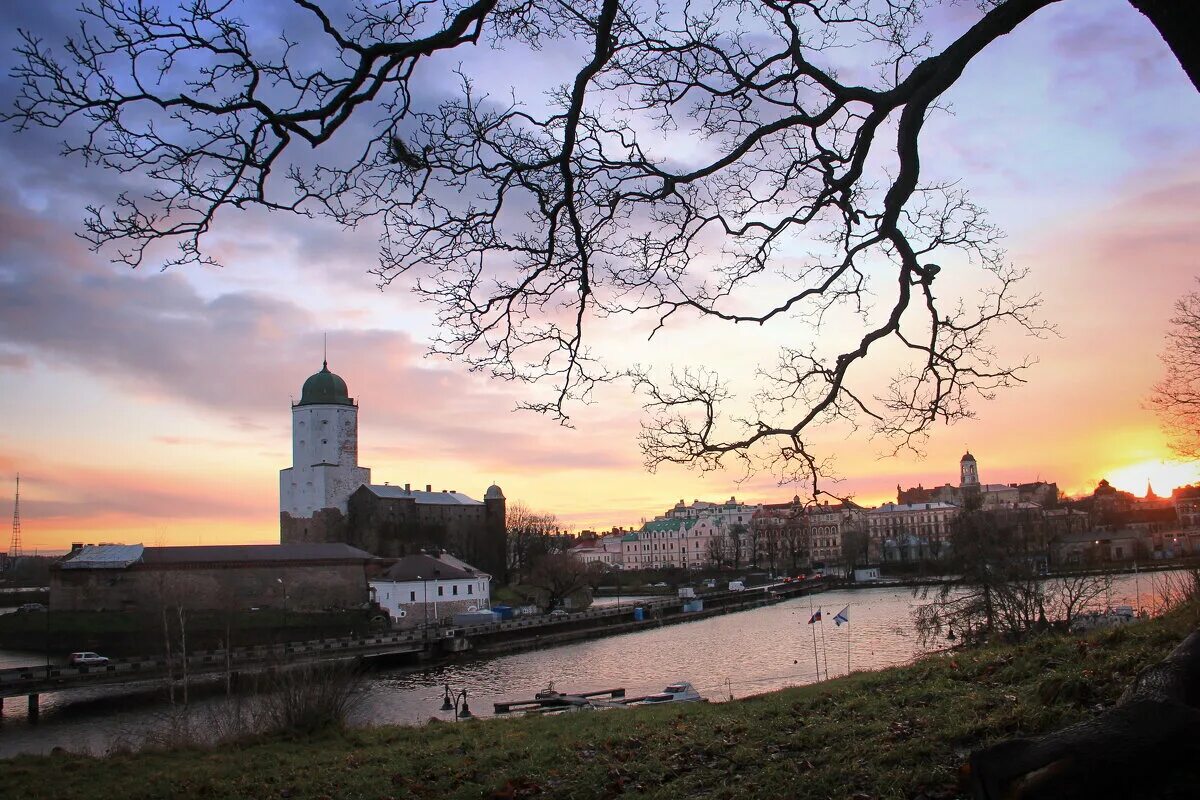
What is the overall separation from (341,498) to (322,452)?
439cm

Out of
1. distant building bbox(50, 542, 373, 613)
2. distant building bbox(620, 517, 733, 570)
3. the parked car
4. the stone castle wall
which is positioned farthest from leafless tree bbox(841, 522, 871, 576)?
the parked car

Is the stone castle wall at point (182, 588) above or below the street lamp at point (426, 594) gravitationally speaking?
above

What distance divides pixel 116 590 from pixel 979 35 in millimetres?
56960

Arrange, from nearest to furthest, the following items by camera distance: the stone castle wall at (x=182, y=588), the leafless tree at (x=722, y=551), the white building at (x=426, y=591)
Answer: the stone castle wall at (x=182, y=588) → the white building at (x=426, y=591) → the leafless tree at (x=722, y=551)

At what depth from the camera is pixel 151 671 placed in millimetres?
37094

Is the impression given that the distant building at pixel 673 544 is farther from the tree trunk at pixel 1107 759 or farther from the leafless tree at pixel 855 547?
the tree trunk at pixel 1107 759

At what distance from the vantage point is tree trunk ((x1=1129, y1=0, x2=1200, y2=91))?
450 cm

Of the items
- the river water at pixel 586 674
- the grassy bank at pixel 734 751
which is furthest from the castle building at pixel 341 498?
the grassy bank at pixel 734 751

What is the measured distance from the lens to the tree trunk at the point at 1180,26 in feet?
14.8

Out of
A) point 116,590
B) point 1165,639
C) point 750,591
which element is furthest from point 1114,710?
point 750,591

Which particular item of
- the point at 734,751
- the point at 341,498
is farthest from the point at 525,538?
the point at 734,751

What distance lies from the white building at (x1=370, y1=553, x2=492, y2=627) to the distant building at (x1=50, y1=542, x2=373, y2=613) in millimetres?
2167

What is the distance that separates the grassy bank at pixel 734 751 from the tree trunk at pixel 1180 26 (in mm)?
3932

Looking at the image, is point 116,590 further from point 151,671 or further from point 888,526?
point 888,526
